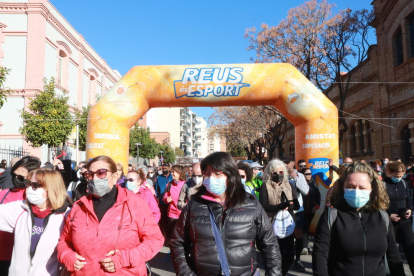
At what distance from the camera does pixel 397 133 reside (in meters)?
17.2

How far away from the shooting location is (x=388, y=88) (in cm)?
1808

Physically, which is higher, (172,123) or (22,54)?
(172,123)

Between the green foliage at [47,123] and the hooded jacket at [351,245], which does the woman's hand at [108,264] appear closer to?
the hooded jacket at [351,245]

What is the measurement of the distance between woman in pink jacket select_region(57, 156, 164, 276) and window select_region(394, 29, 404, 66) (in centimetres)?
1835

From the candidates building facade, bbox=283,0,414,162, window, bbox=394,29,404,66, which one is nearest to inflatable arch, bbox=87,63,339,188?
building facade, bbox=283,0,414,162

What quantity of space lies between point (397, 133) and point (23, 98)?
23472 millimetres

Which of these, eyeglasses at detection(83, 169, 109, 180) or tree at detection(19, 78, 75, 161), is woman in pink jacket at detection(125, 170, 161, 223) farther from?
tree at detection(19, 78, 75, 161)

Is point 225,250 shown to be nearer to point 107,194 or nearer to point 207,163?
A: point 207,163

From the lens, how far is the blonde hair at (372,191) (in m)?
2.85

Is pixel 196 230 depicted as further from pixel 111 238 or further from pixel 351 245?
pixel 351 245

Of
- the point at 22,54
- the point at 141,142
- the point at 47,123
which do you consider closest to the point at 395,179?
the point at 47,123

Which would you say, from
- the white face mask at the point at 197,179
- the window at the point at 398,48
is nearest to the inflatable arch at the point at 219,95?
the white face mask at the point at 197,179

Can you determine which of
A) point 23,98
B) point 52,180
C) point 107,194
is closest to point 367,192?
point 107,194

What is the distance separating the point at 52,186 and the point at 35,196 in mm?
154
